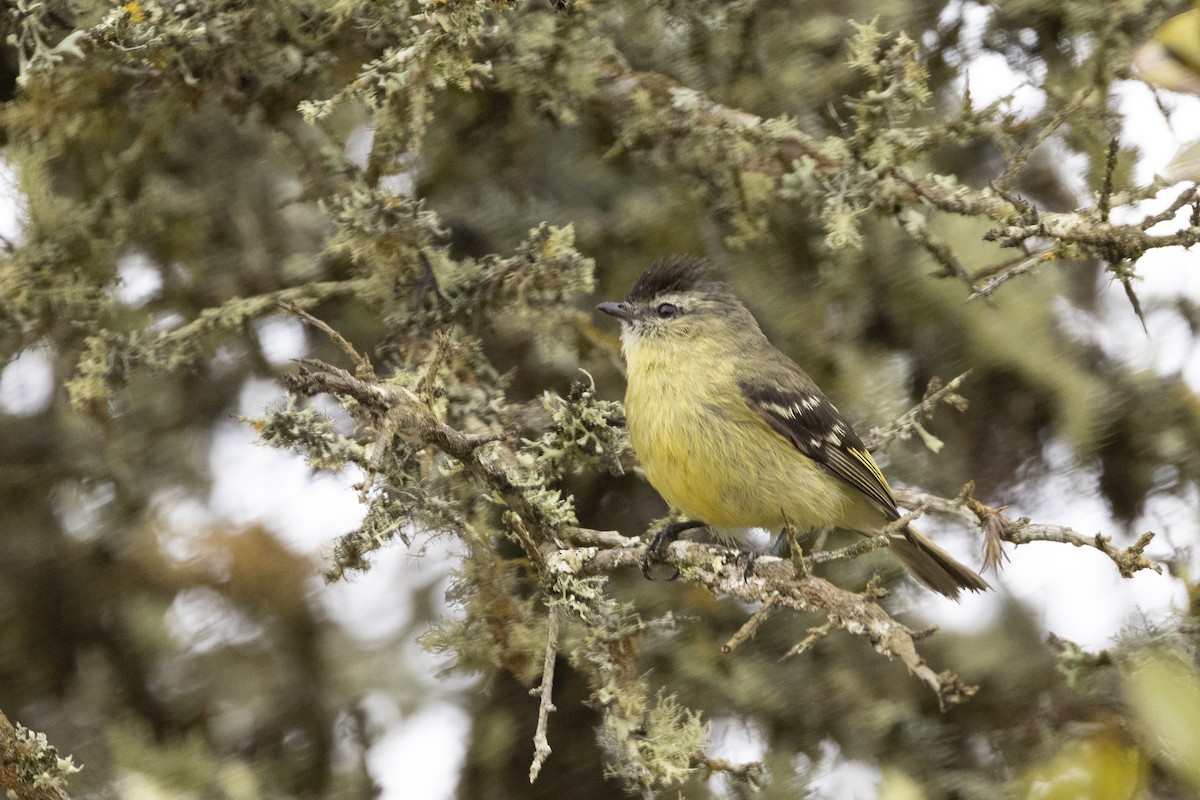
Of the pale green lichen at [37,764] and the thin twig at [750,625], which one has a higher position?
the thin twig at [750,625]

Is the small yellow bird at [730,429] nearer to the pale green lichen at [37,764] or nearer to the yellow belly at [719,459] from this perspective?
the yellow belly at [719,459]

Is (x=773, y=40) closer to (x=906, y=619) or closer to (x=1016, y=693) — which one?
(x=906, y=619)

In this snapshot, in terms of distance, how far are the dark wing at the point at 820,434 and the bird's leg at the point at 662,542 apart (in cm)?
43

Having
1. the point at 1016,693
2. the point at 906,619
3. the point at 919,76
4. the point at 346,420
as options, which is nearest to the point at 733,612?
the point at 906,619

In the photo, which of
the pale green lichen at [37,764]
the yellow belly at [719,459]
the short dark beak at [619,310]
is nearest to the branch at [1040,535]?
the yellow belly at [719,459]

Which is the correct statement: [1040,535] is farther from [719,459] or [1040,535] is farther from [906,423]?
[719,459]

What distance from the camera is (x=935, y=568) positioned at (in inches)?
148

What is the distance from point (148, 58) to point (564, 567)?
1846 millimetres

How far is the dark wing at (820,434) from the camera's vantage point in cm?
364

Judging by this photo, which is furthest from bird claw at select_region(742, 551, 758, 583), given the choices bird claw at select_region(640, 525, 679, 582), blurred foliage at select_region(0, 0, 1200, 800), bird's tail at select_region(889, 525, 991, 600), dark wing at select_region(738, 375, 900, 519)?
bird's tail at select_region(889, 525, 991, 600)

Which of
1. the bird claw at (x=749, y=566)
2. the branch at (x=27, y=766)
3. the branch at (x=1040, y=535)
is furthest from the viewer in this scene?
the bird claw at (x=749, y=566)

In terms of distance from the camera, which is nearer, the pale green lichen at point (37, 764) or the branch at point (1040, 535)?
the branch at point (1040, 535)

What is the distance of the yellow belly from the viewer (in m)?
3.44

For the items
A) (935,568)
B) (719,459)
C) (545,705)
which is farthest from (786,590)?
(935,568)
